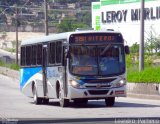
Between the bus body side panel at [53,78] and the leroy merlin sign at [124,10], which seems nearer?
the bus body side panel at [53,78]

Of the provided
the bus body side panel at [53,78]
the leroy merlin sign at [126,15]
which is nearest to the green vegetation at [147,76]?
the bus body side panel at [53,78]

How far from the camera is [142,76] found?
127 ft

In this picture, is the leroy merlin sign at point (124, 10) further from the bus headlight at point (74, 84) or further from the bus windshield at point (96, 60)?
the bus headlight at point (74, 84)

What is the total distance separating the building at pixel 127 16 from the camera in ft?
303

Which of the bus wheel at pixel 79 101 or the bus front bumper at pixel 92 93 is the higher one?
the bus front bumper at pixel 92 93

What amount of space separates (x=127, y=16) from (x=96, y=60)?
2753 inches

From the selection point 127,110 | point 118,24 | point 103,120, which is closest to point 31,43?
point 127,110

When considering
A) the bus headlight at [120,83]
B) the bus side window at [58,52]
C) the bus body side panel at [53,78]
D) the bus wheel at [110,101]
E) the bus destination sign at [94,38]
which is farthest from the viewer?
the bus wheel at [110,101]

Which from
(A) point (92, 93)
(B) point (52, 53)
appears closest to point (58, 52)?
(B) point (52, 53)

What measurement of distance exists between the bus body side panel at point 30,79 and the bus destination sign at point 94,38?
165 inches

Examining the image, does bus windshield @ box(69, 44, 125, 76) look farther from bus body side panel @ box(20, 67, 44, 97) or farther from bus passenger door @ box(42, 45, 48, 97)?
bus body side panel @ box(20, 67, 44, 97)

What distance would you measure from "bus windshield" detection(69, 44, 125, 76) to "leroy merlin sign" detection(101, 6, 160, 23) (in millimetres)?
62214

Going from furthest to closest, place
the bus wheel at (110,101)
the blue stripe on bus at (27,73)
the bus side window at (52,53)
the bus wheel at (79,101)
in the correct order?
the blue stripe on bus at (27,73)
the bus side window at (52,53)
the bus wheel at (79,101)
the bus wheel at (110,101)

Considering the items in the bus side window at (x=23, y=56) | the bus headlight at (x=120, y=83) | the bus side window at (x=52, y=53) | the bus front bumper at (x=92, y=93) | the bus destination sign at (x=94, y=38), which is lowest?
the bus front bumper at (x=92, y=93)
